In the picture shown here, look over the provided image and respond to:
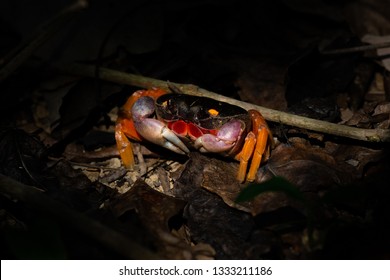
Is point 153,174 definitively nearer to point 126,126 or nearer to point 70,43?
point 126,126

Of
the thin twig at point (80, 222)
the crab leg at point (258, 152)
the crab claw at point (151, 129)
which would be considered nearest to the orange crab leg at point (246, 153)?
the crab leg at point (258, 152)

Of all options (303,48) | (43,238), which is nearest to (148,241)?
(43,238)

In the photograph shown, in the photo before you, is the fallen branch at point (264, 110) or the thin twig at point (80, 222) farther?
the fallen branch at point (264, 110)

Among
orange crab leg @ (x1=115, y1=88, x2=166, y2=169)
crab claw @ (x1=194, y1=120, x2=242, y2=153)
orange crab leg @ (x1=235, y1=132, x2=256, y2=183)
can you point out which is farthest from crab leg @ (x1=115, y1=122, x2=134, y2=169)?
orange crab leg @ (x1=235, y1=132, x2=256, y2=183)

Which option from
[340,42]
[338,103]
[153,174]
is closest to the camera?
[153,174]

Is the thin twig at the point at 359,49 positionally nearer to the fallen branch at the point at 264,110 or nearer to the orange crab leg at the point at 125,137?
the fallen branch at the point at 264,110

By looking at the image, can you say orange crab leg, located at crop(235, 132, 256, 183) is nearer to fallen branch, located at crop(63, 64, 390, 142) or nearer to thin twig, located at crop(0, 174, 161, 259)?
fallen branch, located at crop(63, 64, 390, 142)
